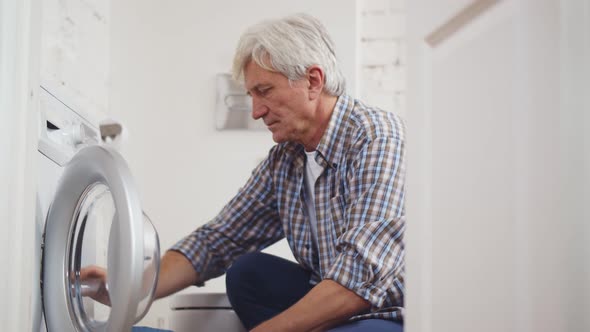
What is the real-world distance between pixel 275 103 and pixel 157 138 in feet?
4.18

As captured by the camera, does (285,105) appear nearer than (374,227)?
No

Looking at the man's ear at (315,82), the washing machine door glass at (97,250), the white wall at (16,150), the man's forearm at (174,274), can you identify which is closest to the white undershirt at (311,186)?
the man's ear at (315,82)

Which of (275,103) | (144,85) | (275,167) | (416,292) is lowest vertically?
(416,292)

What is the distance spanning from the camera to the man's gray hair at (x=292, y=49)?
5.33 ft

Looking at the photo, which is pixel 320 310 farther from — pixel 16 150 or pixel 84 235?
pixel 16 150

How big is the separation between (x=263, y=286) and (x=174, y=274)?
0.80 feet

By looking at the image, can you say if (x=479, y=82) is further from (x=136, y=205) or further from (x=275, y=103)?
(x=275, y=103)

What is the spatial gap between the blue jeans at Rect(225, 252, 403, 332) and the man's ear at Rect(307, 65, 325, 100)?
0.45 metres

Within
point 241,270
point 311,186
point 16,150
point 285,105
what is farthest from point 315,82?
point 16,150

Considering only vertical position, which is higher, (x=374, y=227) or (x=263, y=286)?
(x=374, y=227)

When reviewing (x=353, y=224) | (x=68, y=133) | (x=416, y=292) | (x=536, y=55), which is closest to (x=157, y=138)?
(x=68, y=133)

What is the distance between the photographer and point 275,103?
5.44 feet

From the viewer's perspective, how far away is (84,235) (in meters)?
1.43

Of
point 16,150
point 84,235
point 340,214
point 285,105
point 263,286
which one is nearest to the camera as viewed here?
point 16,150
